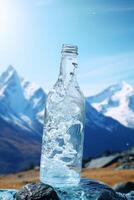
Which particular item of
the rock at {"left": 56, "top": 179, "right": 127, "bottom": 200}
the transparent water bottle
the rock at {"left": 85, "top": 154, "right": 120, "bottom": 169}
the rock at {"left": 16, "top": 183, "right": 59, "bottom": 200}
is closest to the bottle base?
the transparent water bottle

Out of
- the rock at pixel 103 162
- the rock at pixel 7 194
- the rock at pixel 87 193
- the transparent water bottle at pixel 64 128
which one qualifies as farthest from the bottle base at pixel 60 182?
the rock at pixel 103 162

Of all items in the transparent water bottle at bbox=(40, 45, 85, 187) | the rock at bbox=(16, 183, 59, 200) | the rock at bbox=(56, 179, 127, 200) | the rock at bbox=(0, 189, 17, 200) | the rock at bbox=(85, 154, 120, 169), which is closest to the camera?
the rock at bbox=(16, 183, 59, 200)

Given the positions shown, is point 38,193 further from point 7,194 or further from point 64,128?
point 64,128

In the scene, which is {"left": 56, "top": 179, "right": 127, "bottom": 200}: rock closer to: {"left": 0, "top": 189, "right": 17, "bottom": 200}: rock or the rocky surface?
the rocky surface

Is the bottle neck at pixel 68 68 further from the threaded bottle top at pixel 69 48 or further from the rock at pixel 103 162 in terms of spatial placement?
the rock at pixel 103 162

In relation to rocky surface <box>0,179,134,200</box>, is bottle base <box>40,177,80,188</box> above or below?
above

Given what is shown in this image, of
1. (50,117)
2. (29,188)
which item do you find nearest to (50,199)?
(29,188)

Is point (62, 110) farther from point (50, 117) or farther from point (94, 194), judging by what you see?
point (94, 194)
